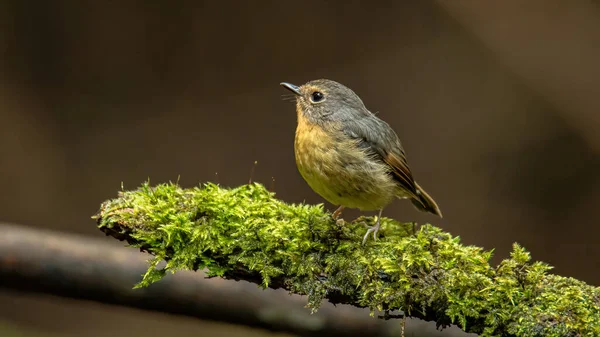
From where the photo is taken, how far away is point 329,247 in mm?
3691

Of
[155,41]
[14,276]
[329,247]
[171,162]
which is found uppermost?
[155,41]

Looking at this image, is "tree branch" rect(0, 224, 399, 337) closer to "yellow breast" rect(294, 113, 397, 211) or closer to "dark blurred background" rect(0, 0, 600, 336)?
"yellow breast" rect(294, 113, 397, 211)

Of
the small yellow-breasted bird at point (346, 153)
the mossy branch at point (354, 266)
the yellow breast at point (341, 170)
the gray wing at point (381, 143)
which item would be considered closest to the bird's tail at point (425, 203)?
the small yellow-breasted bird at point (346, 153)

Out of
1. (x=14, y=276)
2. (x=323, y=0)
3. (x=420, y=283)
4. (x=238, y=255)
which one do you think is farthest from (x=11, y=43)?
(x=420, y=283)

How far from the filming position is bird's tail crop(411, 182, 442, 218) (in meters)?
4.77

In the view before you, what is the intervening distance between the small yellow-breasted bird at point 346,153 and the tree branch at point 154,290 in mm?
693

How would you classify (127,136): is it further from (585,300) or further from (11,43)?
(585,300)

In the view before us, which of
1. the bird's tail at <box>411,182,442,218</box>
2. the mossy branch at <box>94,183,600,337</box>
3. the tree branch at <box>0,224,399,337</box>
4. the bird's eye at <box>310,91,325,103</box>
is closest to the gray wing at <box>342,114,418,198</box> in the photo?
the bird's tail at <box>411,182,442,218</box>

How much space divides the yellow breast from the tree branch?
796mm

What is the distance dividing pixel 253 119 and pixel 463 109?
296 centimetres

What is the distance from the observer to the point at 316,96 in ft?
15.2

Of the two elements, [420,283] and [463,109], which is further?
[463,109]

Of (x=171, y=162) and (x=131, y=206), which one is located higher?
(x=171, y=162)

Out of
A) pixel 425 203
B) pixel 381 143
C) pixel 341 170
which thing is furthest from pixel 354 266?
pixel 425 203
